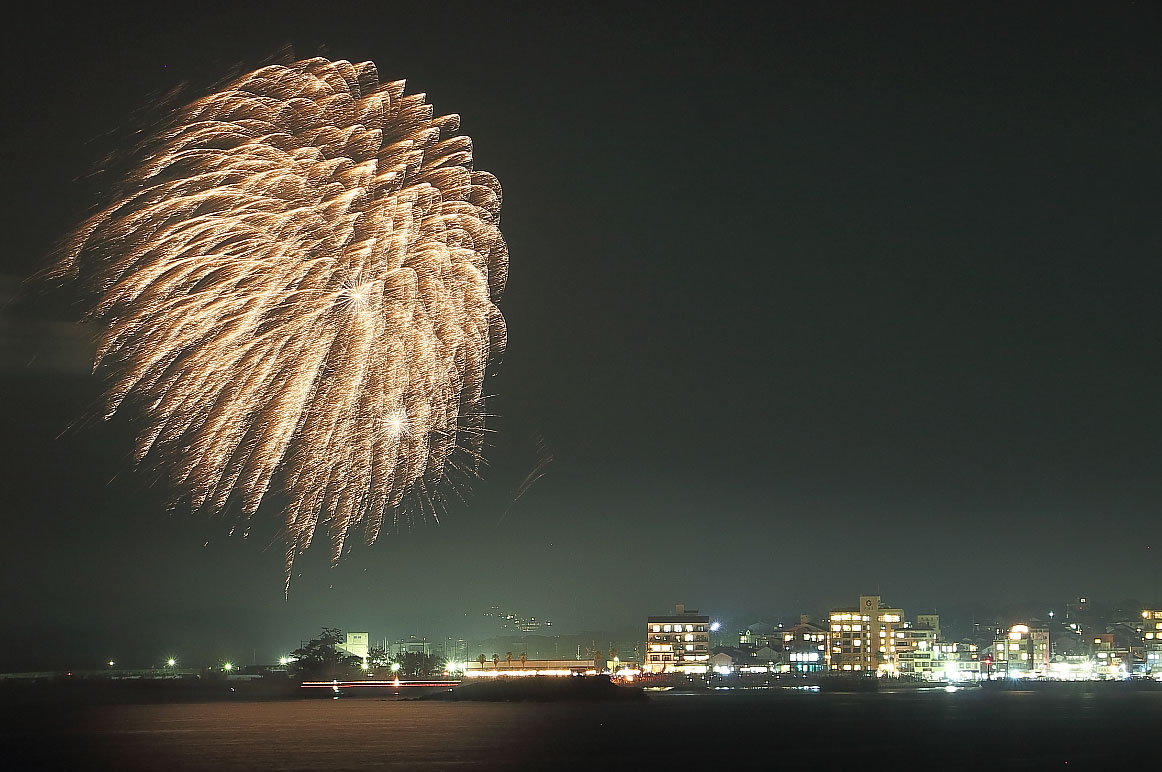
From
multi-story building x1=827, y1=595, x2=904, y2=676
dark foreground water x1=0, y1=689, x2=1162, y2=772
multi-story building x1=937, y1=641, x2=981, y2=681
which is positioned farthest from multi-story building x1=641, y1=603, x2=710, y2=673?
dark foreground water x1=0, y1=689, x2=1162, y2=772

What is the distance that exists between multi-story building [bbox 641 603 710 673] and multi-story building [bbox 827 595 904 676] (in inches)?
810

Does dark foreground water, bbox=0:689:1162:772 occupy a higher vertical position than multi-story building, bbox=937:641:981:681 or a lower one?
higher

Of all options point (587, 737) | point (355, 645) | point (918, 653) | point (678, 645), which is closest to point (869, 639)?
point (918, 653)

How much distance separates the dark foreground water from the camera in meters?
53.2

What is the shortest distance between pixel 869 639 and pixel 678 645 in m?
29.5

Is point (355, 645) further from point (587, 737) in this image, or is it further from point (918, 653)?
point (587, 737)

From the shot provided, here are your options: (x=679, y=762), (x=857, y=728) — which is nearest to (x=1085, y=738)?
(x=857, y=728)

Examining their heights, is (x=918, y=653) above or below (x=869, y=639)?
below

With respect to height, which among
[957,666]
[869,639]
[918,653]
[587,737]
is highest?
[587,737]

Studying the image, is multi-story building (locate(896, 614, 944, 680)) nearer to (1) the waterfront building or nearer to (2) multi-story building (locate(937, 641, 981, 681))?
(2) multi-story building (locate(937, 641, 981, 681))

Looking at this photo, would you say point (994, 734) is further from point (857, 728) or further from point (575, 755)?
point (575, 755)

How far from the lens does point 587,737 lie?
67.4 m

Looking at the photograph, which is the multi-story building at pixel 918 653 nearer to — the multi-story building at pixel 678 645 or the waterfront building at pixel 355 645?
the multi-story building at pixel 678 645

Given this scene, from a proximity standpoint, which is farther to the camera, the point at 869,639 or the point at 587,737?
the point at 869,639
